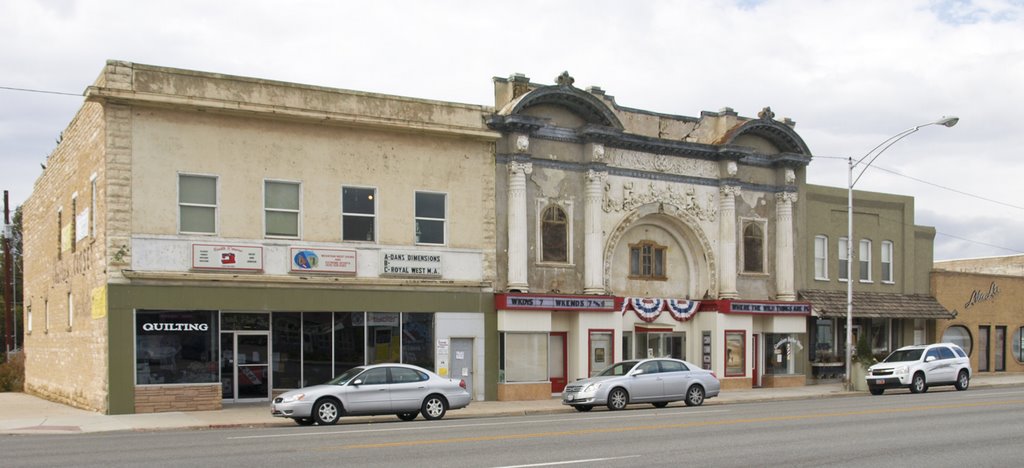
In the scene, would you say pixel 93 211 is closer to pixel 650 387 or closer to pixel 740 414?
pixel 650 387

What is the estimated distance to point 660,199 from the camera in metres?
32.6

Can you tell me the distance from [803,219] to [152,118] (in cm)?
2270

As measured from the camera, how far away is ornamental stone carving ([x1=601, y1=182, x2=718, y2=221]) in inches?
1241

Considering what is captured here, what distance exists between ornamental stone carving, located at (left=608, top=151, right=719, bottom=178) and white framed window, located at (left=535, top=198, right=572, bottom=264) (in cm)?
235

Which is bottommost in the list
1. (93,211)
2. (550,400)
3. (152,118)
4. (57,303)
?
(550,400)

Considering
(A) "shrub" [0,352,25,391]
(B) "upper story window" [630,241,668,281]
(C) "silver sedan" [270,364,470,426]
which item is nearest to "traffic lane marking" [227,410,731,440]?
(C) "silver sedan" [270,364,470,426]

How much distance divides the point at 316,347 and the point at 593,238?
9.11 m

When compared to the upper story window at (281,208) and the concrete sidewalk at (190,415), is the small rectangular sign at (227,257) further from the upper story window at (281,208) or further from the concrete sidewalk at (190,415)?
the concrete sidewalk at (190,415)

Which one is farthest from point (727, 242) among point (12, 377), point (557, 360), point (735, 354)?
point (12, 377)

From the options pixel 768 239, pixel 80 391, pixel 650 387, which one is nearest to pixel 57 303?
pixel 80 391

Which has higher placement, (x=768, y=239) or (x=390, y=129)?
(x=390, y=129)

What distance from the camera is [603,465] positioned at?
1308 centimetres

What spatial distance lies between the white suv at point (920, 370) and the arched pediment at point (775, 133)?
25.7ft

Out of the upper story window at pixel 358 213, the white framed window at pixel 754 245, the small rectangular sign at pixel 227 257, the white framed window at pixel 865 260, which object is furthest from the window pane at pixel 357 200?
the white framed window at pixel 865 260
